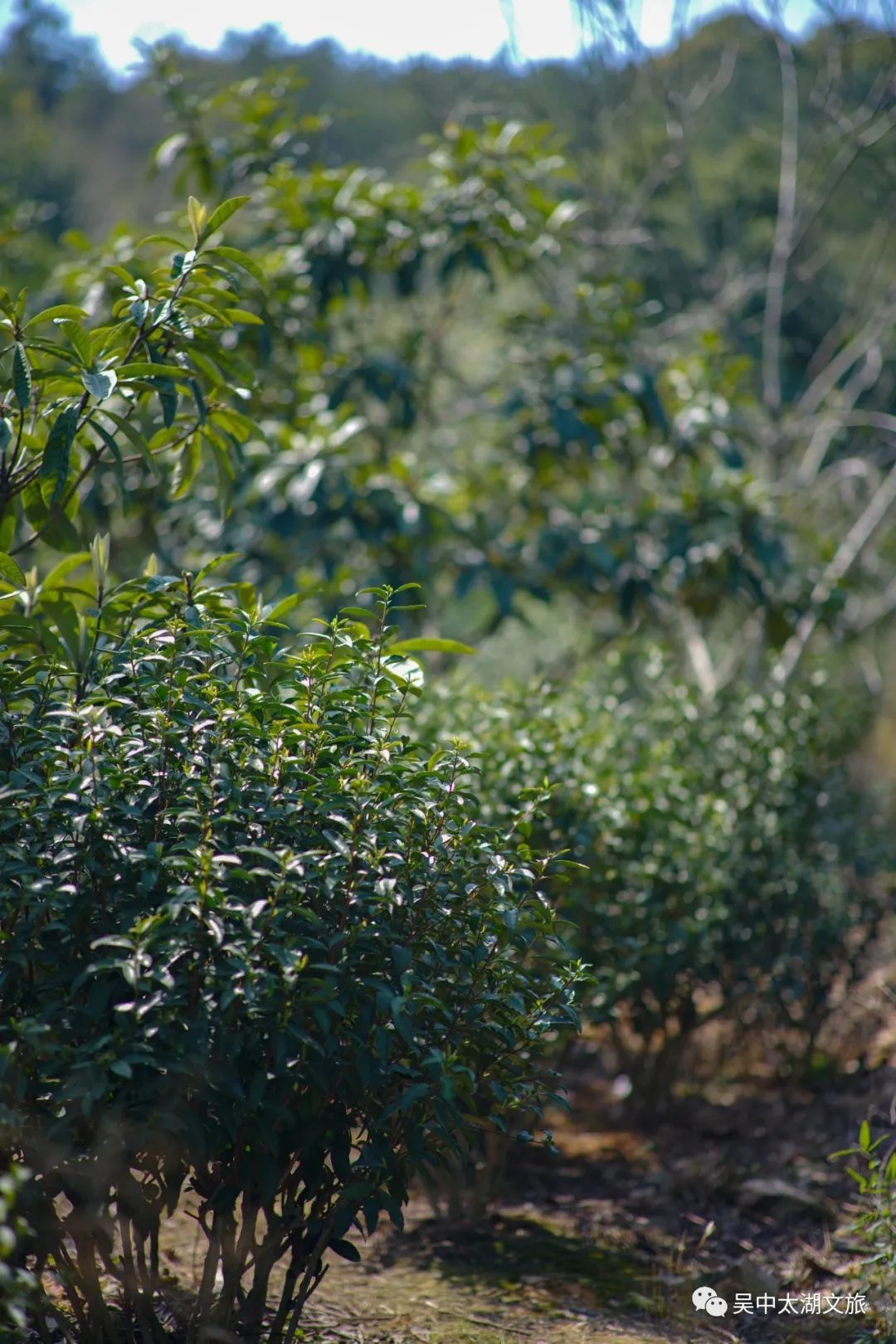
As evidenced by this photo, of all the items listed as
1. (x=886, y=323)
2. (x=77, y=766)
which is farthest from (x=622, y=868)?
(x=886, y=323)

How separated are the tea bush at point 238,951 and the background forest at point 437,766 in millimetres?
11

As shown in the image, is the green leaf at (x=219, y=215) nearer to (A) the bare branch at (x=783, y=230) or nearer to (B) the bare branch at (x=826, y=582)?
(B) the bare branch at (x=826, y=582)

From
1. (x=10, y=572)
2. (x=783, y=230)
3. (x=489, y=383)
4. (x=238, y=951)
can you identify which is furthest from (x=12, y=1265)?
(x=783, y=230)

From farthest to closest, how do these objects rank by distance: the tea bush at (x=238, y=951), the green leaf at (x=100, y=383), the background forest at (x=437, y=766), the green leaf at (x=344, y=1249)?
1. the green leaf at (x=100, y=383)
2. the green leaf at (x=344, y=1249)
3. the background forest at (x=437, y=766)
4. the tea bush at (x=238, y=951)

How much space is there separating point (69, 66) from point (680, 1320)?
11.7 metres

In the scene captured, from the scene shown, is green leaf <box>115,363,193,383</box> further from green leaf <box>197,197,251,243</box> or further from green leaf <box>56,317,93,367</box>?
green leaf <box>197,197,251,243</box>

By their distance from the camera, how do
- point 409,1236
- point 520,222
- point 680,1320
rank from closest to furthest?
1. point 680,1320
2. point 409,1236
3. point 520,222

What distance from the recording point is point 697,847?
11.9 ft

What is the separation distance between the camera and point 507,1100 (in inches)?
78.7

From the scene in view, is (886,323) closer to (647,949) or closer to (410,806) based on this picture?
(647,949)

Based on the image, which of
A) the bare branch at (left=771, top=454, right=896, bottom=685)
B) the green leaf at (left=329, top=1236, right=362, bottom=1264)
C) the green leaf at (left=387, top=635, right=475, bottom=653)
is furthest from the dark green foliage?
the bare branch at (left=771, top=454, right=896, bottom=685)

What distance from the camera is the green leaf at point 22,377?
2096 millimetres

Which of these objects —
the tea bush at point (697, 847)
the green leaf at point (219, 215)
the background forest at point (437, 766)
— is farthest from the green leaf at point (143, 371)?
the tea bush at point (697, 847)

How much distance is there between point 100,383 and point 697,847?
90.6 inches
